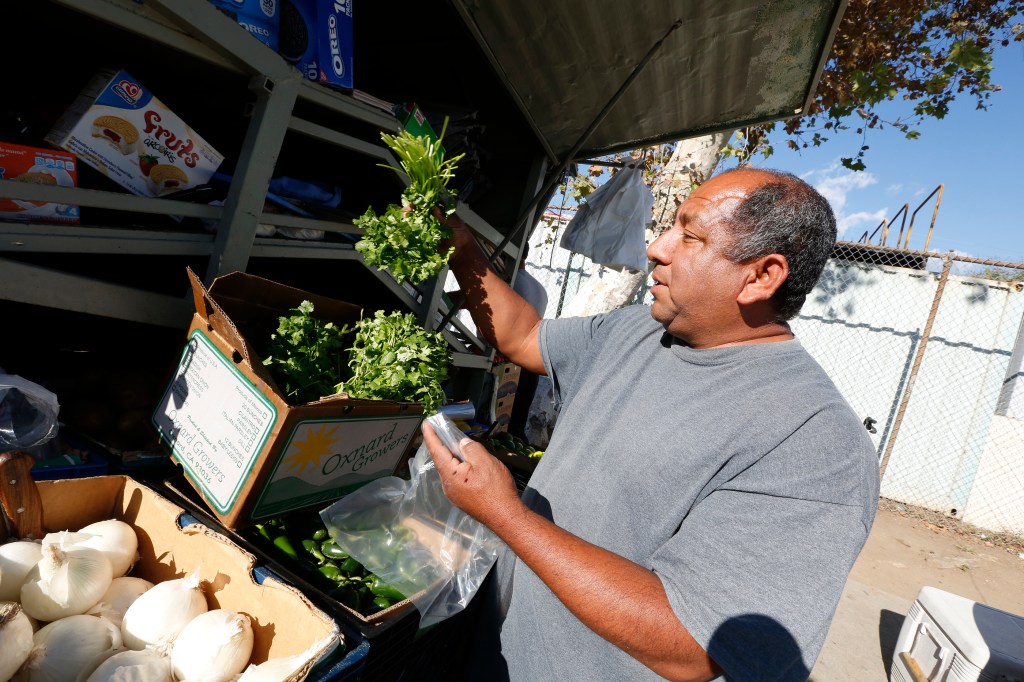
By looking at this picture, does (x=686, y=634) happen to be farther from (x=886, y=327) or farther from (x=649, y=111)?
(x=886, y=327)

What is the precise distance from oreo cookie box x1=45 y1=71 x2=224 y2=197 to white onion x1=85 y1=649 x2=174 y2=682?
1483mm

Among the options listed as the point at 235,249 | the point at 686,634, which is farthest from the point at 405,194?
the point at 686,634

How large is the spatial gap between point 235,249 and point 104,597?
50.2 inches

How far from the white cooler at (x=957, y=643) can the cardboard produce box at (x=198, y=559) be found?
428 centimetres

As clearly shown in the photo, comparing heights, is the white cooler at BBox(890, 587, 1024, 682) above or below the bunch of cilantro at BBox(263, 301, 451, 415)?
below

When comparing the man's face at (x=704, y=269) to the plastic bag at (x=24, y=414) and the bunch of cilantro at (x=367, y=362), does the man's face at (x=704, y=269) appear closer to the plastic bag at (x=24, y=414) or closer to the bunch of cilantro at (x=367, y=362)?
the bunch of cilantro at (x=367, y=362)

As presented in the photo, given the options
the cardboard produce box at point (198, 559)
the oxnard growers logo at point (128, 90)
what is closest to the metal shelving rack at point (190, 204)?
the oxnard growers logo at point (128, 90)

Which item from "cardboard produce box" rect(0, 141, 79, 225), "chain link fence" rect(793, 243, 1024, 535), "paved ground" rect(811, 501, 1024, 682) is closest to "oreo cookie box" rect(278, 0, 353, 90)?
"cardboard produce box" rect(0, 141, 79, 225)

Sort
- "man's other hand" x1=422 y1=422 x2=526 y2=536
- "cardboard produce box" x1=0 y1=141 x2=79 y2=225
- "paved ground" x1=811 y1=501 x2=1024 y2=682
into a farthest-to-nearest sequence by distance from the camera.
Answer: "paved ground" x1=811 y1=501 x2=1024 y2=682 < "cardboard produce box" x1=0 y1=141 x2=79 y2=225 < "man's other hand" x1=422 y1=422 x2=526 y2=536

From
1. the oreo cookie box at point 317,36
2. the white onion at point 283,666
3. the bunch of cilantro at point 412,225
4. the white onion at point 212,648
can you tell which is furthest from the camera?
the oreo cookie box at point 317,36

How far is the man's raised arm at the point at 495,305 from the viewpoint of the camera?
8.07 feet

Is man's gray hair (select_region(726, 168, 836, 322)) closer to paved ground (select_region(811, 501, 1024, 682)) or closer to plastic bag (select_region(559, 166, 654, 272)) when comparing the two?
plastic bag (select_region(559, 166, 654, 272))

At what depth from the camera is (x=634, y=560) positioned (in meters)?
1.65

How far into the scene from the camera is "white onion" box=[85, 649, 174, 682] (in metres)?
1.35
